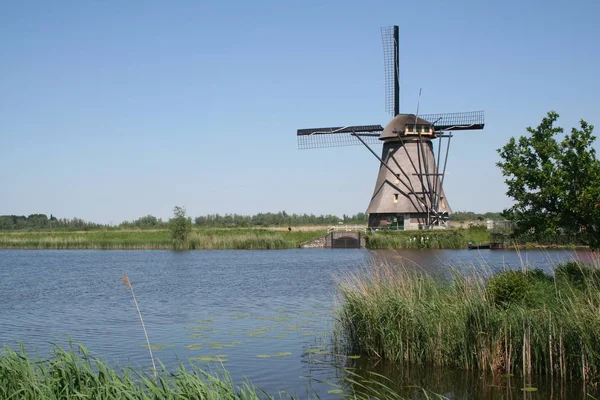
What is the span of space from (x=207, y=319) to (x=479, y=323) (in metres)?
7.71

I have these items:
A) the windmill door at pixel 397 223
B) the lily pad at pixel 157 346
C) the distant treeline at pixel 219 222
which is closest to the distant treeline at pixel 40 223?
the distant treeline at pixel 219 222

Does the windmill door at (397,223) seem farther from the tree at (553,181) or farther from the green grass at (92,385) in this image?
the green grass at (92,385)

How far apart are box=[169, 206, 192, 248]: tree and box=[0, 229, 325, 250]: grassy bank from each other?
0.43 m

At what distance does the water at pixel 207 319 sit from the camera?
10617 mm

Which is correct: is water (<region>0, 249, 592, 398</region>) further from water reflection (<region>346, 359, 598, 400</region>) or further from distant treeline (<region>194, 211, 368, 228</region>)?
distant treeline (<region>194, 211, 368, 228</region>)

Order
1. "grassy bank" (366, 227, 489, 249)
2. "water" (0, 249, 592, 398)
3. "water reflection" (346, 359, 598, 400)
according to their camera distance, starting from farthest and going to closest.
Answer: "grassy bank" (366, 227, 489, 249) → "water" (0, 249, 592, 398) → "water reflection" (346, 359, 598, 400)

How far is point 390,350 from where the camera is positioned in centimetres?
1067

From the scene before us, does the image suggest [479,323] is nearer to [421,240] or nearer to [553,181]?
[553,181]

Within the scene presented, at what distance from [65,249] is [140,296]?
34957mm

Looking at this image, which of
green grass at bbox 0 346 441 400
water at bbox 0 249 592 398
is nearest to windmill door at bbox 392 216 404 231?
water at bbox 0 249 592 398

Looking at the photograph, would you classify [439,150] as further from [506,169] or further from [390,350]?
[390,350]

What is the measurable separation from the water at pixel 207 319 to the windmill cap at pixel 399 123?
16201 millimetres

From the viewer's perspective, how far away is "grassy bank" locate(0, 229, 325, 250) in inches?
1898

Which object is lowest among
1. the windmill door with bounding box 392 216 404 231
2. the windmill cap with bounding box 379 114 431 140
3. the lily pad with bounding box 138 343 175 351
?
the lily pad with bounding box 138 343 175 351
